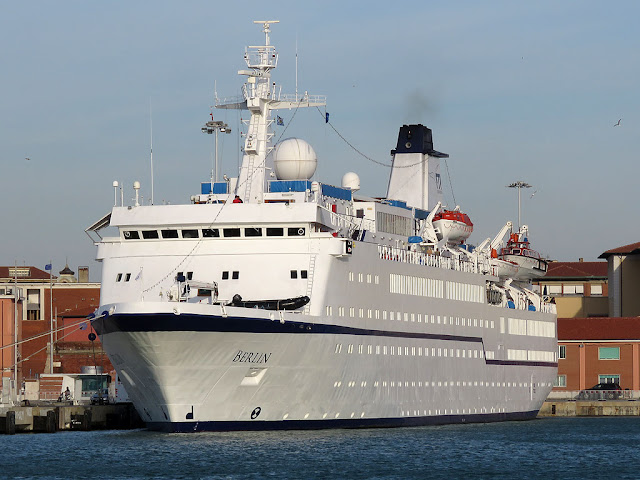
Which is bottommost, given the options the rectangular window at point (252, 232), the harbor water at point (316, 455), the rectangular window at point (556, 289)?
the harbor water at point (316, 455)

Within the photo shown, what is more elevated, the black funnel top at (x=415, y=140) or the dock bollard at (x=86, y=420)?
the black funnel top at (x=415, y=140)

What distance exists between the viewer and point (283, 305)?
4828cm

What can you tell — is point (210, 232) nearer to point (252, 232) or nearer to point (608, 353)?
point (252, 232)

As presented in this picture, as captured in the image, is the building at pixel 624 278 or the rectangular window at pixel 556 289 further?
the rectangular window at pixel 556 289

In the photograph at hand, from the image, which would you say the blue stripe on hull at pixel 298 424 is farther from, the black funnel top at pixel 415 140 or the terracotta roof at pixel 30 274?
the terracotta roof at pixel 30 274

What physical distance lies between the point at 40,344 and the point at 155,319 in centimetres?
5392

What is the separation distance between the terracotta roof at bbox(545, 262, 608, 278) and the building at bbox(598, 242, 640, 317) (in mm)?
19965

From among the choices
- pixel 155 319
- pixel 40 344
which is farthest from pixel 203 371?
pixel 40 344

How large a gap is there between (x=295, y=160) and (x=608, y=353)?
37268mm

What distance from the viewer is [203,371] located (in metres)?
46.0

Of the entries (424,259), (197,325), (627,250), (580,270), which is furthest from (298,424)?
(580,270)

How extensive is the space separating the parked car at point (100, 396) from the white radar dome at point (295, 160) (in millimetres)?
14611

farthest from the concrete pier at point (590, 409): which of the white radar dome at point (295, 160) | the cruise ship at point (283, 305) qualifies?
the white radar dome at point (295, 160)

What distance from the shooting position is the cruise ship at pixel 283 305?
1818 inches
